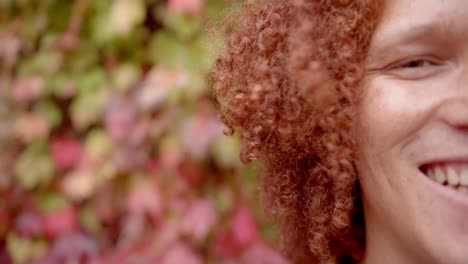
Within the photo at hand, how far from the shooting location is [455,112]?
4.41ft

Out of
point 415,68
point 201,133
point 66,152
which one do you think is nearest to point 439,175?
point 415,68

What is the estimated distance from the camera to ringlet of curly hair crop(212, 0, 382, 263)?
1464 mm

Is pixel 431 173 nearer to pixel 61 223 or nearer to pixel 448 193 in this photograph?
pixel 448 193

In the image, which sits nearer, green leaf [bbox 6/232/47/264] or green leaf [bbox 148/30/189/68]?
green leaf [bbox 148/30/189/68]

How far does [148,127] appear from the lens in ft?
8.29

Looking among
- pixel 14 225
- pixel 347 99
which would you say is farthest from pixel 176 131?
pixel 347 99

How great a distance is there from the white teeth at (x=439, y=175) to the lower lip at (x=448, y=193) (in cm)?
1

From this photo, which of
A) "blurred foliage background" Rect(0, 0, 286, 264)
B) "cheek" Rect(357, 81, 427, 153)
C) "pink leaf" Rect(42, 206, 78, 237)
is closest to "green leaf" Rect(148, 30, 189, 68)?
"blurred foliage background" Rect(0, 0, 286, 264)

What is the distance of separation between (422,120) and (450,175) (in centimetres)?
13

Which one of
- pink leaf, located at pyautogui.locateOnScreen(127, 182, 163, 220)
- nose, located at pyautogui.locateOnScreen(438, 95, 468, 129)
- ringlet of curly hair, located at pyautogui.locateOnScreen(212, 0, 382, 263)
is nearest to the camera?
nose, located at pyautogui.locateOnScreen(438, 95, 468, 129)

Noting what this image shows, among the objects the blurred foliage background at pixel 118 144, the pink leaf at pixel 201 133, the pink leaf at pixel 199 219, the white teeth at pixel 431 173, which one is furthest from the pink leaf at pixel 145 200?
the white teeth at pixel 431 173

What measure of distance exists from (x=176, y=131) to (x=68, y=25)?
2.30ft

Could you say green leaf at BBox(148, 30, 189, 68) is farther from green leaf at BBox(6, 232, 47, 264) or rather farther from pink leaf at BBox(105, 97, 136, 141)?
green leaf at BBox(6, 232, 47, 264)

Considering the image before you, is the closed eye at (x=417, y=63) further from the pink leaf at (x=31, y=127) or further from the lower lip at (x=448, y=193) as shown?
the pink leaf at (x=31, y=127)
